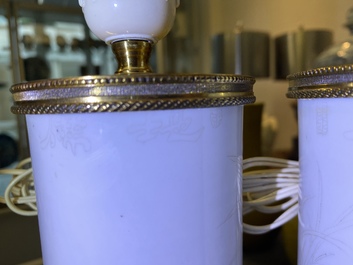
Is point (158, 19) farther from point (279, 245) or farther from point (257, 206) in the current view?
point (279, 245)

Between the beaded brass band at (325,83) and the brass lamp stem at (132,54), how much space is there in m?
0.13

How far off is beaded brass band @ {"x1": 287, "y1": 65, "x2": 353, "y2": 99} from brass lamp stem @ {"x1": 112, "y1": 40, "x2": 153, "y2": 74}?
0.44ft

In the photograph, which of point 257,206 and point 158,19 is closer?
point 158,19

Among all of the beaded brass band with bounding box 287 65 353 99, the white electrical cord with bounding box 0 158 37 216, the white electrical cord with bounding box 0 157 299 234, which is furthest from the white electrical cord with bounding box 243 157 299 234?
the white electrical cord with bounding box 0 158 37 216

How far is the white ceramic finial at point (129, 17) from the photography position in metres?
0.30

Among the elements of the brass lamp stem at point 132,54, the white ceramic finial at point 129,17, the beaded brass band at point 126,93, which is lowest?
the beaded brass band at point 126,93

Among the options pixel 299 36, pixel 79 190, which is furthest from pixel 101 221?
pixel 299 36

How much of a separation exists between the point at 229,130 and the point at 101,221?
0.40 feet

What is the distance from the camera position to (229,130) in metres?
0.30

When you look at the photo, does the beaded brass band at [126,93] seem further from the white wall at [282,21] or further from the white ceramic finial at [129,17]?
the white wall at [282,21]

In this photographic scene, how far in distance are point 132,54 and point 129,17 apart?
4cm

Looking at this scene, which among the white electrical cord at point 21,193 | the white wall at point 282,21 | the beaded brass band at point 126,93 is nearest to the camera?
the beaded brass band at point 126,93

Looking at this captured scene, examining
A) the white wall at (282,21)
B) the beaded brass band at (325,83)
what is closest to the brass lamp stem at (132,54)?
the beaded brass band at (325,83)

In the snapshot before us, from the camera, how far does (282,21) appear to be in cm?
148
